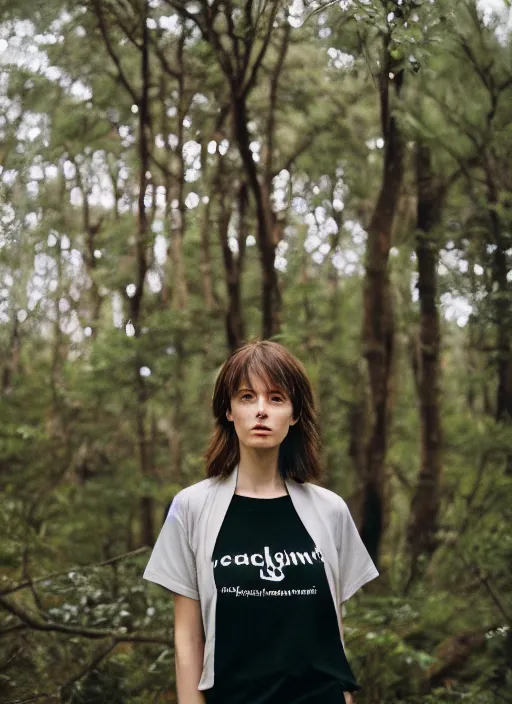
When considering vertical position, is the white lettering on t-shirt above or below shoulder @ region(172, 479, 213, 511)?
below

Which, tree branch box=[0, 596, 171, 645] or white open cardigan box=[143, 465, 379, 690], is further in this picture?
tree branch box=[0, 596, 171, 645]

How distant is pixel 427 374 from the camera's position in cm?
745

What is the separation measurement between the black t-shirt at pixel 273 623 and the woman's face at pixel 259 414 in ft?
0.75

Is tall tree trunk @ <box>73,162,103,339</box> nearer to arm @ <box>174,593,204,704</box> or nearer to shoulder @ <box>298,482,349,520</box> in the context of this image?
shoulder @ <box>298,482,349,520</box>

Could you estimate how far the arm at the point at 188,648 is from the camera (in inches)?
74.0

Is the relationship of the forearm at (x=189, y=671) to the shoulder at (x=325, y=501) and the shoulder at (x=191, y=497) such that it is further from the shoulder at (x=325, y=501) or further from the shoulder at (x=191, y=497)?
the shoulder at (x=325, y=501)

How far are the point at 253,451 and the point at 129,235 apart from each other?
246 inches

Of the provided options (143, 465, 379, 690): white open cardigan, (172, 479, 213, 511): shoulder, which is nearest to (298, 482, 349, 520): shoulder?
(143, 465, 379, 690): white open cardigan

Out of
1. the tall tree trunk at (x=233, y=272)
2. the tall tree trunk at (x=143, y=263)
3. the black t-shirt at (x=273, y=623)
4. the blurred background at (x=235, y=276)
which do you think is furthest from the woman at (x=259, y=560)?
the tall tree trunk at (x=143, y=263)

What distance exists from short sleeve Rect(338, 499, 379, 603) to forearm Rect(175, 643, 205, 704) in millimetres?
432

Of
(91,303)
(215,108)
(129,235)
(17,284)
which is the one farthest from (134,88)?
(91,303)

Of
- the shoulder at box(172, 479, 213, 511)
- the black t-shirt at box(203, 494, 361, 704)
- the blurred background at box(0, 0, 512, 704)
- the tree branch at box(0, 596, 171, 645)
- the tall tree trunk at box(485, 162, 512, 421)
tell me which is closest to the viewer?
the black t-shirt at box(203, 494, 361, 704)

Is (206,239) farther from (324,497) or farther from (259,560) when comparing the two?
(259,560)

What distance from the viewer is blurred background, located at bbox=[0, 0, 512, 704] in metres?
4.32
